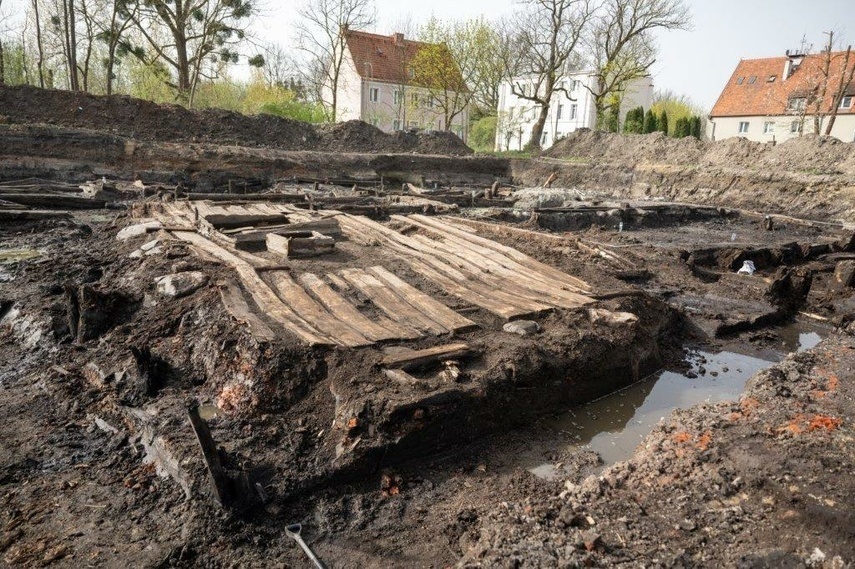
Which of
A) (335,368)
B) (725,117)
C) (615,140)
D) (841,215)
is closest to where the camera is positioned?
(335,368)

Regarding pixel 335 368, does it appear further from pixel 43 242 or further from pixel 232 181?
pixel 232 181

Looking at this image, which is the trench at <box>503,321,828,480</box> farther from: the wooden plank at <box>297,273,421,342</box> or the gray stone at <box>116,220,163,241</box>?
the gray stone at <box>116,220,163,241</box>

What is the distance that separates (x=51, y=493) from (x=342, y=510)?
1.86m

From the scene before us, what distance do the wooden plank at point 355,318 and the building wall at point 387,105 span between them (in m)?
34.3

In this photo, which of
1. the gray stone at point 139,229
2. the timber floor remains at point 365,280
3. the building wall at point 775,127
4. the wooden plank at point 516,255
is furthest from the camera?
the building wall at point 775,127

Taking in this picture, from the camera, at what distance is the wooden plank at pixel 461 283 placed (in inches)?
237

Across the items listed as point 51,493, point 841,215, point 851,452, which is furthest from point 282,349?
point 841,215

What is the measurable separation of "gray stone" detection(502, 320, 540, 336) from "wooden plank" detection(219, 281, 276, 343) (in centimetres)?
222

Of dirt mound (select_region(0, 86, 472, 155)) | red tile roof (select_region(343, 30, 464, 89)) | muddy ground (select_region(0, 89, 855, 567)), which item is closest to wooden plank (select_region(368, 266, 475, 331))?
muddy ground (select_region(0, 89, 855, 567))

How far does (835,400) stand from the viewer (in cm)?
454

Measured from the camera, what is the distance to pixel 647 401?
5.61 m

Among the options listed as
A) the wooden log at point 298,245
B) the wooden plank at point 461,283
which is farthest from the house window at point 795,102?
the wooden log at point 298,245

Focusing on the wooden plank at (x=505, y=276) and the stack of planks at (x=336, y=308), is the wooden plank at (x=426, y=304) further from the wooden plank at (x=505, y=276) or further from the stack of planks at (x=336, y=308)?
the wooden plank at (x=505, y=276)

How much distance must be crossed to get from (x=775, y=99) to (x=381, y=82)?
91.3 ft
